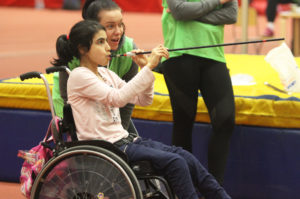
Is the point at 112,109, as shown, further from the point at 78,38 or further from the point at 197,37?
the point at 197,37

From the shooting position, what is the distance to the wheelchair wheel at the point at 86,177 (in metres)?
2.14

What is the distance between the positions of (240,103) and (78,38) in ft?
3.22

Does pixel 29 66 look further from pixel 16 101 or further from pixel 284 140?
pixel 284 140

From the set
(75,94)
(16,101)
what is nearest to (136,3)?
(16,101)

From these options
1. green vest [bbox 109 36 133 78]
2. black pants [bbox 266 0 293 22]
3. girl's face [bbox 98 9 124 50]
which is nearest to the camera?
girl's face [bbox 98 9 124 50]

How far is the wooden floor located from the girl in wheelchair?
3850 millimetres

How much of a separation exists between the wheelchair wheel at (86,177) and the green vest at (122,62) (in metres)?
0.57

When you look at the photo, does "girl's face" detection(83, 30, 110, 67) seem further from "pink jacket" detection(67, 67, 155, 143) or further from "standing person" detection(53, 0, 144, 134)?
"standing person" detection(53, 0, 144, 134)

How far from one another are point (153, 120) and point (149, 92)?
656 millimetres

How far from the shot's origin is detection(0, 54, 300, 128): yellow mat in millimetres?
2857

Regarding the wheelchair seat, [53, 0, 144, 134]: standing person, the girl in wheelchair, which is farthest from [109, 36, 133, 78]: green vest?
the wheelchair seat

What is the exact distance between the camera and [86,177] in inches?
88.0

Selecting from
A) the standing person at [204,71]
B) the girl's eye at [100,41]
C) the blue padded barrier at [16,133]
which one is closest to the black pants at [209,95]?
the standing person at [204,71]

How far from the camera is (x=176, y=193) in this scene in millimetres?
2244
